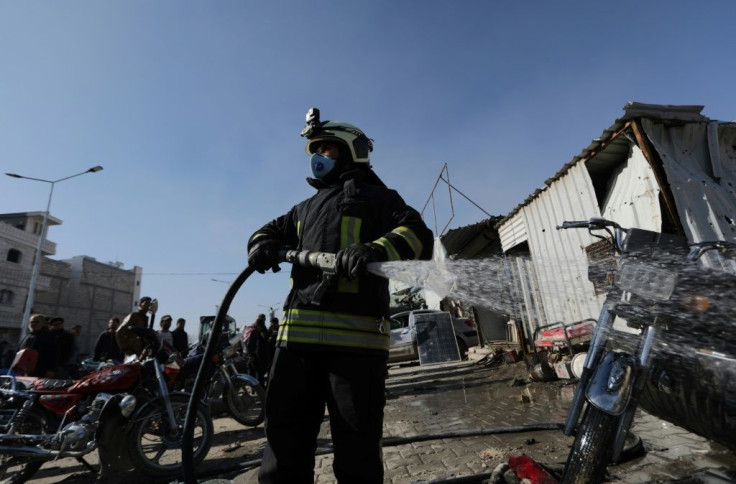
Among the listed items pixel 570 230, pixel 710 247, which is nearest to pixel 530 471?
pixel 710 247

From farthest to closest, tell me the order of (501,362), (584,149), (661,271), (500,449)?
(501,362) < (584,149) < (500,449) < (661,271)

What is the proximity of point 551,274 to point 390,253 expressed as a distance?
7627 millimetres

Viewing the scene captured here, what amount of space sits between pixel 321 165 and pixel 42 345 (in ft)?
23.3

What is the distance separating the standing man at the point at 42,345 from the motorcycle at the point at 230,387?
301 centimetres

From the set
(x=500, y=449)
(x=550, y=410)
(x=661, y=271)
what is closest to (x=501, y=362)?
(x=550, y=410)

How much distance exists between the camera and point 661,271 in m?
2.08

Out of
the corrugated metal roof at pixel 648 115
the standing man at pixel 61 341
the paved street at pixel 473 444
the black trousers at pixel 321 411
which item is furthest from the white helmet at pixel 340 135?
the standing man at pixel 61 341

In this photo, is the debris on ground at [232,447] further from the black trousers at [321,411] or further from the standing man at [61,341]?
the standing man at [61,341]

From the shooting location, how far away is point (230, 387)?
556 centimetres

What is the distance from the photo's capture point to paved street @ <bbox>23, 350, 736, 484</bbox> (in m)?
2.78

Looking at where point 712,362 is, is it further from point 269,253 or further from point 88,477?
point 88,477

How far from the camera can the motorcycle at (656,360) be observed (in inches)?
74.4

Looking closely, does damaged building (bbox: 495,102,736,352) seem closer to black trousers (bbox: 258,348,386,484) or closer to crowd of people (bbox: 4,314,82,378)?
black trousers (bbox: 258,348,386,484)

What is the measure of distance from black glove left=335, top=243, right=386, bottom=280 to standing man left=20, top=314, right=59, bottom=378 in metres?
7.35
